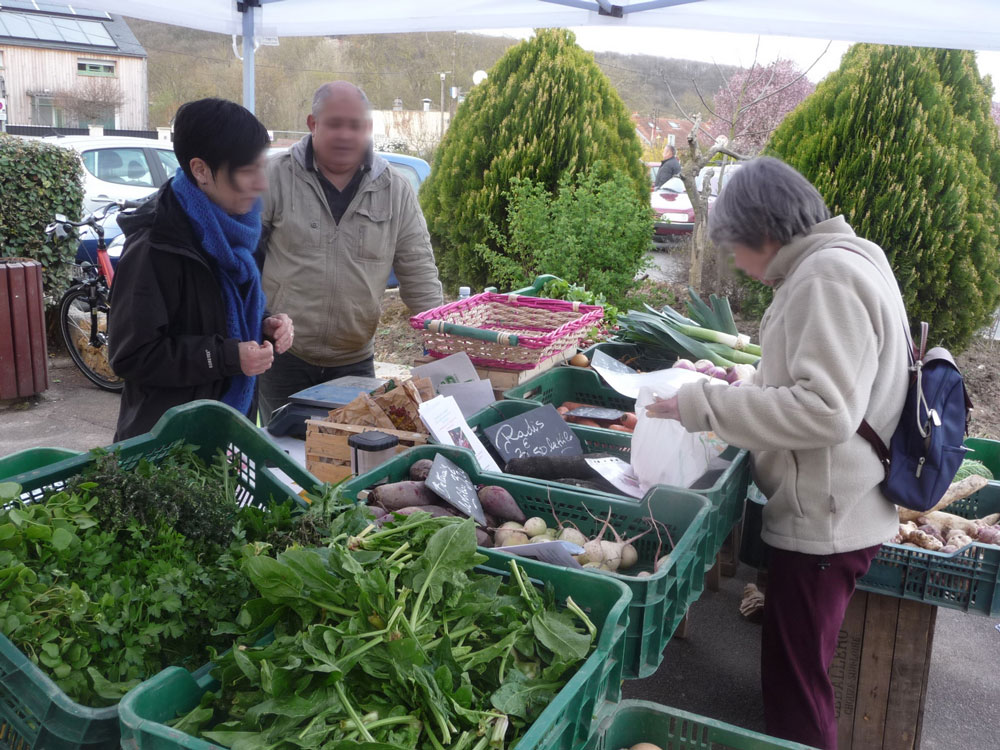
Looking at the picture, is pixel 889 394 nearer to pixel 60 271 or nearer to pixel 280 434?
pixel 280 434

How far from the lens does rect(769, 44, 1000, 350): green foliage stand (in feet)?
20.7

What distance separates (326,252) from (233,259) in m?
1.01

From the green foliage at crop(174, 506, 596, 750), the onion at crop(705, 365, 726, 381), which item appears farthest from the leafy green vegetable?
the green foliage at crop(174, 506, 596, 750)

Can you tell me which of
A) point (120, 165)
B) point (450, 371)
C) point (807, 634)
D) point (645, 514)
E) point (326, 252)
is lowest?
point (807, 634)

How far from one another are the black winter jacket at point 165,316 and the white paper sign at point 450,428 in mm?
586

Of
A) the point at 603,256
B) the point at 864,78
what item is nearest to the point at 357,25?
the point at 603,256

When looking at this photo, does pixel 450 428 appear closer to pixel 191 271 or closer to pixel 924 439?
pixel 191 271

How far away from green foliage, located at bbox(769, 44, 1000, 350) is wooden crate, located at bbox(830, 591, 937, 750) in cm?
430

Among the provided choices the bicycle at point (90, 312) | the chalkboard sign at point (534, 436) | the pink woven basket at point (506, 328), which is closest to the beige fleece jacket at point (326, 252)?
the pink woven basket at point (506, 328)

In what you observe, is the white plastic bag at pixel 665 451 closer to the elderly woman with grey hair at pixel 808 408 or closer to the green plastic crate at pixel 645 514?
the elderly woman with grey hair at pixel 808 408

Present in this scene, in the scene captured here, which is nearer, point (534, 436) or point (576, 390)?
point (534, 436)

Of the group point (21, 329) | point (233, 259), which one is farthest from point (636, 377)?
point (21, 329)

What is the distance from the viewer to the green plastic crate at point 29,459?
1717 mm

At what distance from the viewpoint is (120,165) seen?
1041 centimetres
